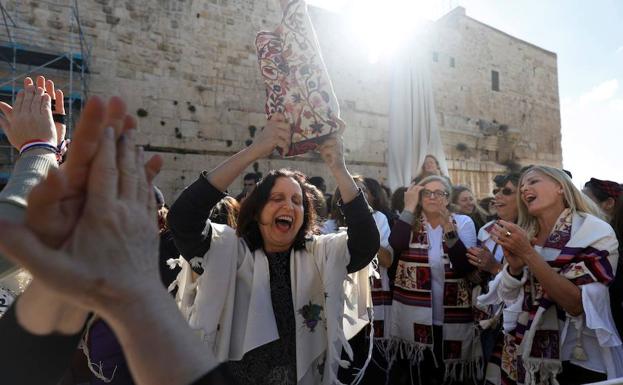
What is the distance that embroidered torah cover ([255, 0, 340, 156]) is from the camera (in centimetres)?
179

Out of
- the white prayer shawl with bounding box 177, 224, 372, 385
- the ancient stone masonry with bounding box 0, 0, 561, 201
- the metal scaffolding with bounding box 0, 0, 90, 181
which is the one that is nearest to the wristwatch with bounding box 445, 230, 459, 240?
the white prayer shawl with bounding box 177, 224, 372, 385

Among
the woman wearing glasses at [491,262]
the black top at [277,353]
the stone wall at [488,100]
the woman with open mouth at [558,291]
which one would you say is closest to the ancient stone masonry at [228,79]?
the stone wall at [488,100]

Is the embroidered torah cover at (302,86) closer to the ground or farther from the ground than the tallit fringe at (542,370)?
farther from the ground

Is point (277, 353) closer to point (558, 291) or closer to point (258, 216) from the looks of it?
point (258, 216)

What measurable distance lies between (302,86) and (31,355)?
4.46 feet

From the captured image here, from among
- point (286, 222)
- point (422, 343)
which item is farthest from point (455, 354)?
point (286, 222)

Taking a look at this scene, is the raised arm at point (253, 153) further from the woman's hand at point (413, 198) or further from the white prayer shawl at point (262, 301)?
the woman's hand at point (413, 198)

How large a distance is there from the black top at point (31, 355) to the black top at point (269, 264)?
2.87 feet

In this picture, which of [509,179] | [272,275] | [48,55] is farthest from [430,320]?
[48,55]

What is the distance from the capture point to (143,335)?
61 centimetres

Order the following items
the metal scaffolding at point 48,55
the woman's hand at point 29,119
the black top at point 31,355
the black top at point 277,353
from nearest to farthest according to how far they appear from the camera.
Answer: the black top at point 31,355, the woman's hand at point 29,119, the black top at point 277,353, the metal scaffolding at point 48,55

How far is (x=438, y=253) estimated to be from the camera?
3000 millimetres

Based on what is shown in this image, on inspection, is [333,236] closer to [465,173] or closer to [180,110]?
[180,110]

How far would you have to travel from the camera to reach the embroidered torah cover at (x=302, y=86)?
1.79m
